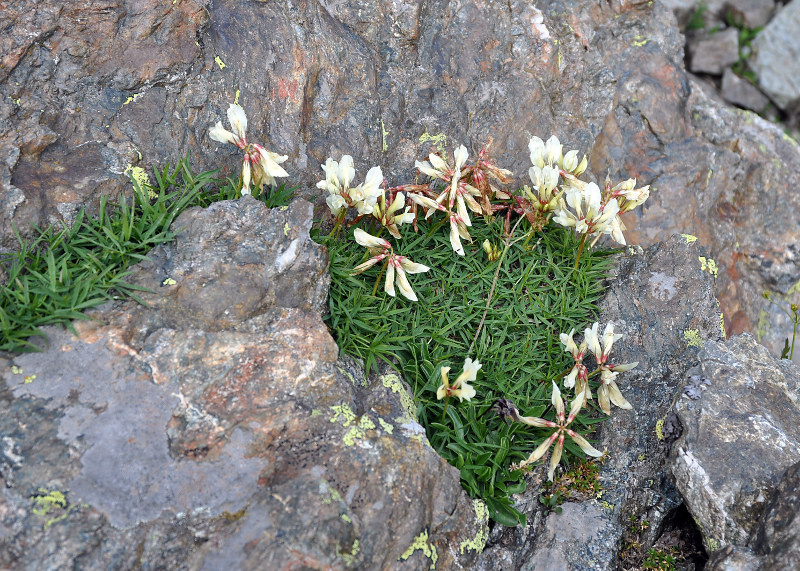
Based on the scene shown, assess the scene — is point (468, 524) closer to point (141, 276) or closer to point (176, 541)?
point (176, 541)

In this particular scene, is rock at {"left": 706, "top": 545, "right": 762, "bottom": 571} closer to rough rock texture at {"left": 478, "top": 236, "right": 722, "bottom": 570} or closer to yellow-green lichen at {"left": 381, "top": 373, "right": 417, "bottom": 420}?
rough rock texture at {"left": 478, "top": 236, "right": 722, "bottom": 570}

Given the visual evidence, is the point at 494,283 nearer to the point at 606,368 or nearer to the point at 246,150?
the point at 606,368

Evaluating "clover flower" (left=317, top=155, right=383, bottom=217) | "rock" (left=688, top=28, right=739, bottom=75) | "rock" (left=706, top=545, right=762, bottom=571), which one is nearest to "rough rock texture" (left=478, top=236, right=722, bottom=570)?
"rock" (left=706, top=545, right=762, bottom=571)

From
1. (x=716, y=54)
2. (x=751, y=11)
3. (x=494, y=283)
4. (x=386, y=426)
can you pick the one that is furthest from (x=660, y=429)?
(x=751, y=11)

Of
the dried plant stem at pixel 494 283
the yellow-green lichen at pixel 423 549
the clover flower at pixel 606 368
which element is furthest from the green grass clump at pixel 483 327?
the yellow-green lichen at pixel 423 549

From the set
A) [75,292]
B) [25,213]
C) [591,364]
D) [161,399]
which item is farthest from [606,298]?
[25,213]

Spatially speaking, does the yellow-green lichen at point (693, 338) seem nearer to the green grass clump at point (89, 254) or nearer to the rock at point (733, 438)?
the rock at point (733, 438)

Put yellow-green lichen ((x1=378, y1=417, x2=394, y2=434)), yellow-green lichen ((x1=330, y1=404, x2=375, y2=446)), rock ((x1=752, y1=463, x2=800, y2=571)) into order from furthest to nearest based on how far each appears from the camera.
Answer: yellow-green lichen ((x1=378, y1=417, x2=394, y2=434))
yellow-green lichen ((x1=330, y1=404, x2=375, y2=446))
rock ((x1=752, y1=463, x2=800, y2=571))
